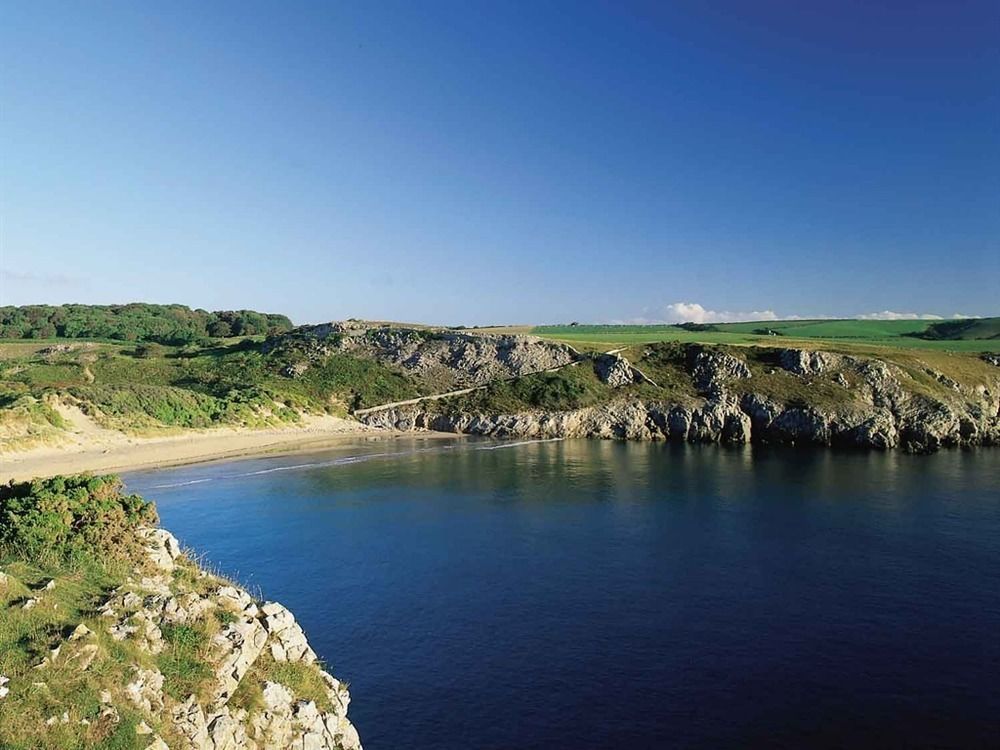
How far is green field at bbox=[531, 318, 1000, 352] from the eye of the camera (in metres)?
125

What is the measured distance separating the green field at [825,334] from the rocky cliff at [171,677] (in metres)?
101

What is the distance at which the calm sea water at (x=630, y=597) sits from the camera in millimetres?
24469

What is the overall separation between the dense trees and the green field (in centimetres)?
7671

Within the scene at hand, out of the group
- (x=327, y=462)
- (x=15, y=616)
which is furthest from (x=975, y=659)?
(x=327, y=462)

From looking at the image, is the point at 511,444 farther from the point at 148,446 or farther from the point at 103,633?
the point at 103,633

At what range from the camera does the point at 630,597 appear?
35.5m

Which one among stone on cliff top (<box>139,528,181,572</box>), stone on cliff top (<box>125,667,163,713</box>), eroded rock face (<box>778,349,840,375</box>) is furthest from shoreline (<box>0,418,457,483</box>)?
eroded rock face (<box>778,349,840,375</box>)

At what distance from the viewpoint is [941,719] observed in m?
24.2

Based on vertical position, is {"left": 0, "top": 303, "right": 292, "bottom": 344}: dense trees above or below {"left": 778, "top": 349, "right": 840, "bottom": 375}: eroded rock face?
above

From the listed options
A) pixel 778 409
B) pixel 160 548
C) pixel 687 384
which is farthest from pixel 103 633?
pixel 687 384

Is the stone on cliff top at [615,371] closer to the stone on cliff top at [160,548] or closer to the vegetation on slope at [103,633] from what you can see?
the stone on cliff top at [160,548]

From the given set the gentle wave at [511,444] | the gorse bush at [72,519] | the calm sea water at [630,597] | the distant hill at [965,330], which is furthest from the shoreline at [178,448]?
the distant hill at [965,330]

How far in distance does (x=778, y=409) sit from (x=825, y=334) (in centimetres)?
6070

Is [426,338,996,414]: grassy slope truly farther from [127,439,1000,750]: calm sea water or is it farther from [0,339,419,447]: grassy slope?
[127,439,1000,750]: calm sea water
